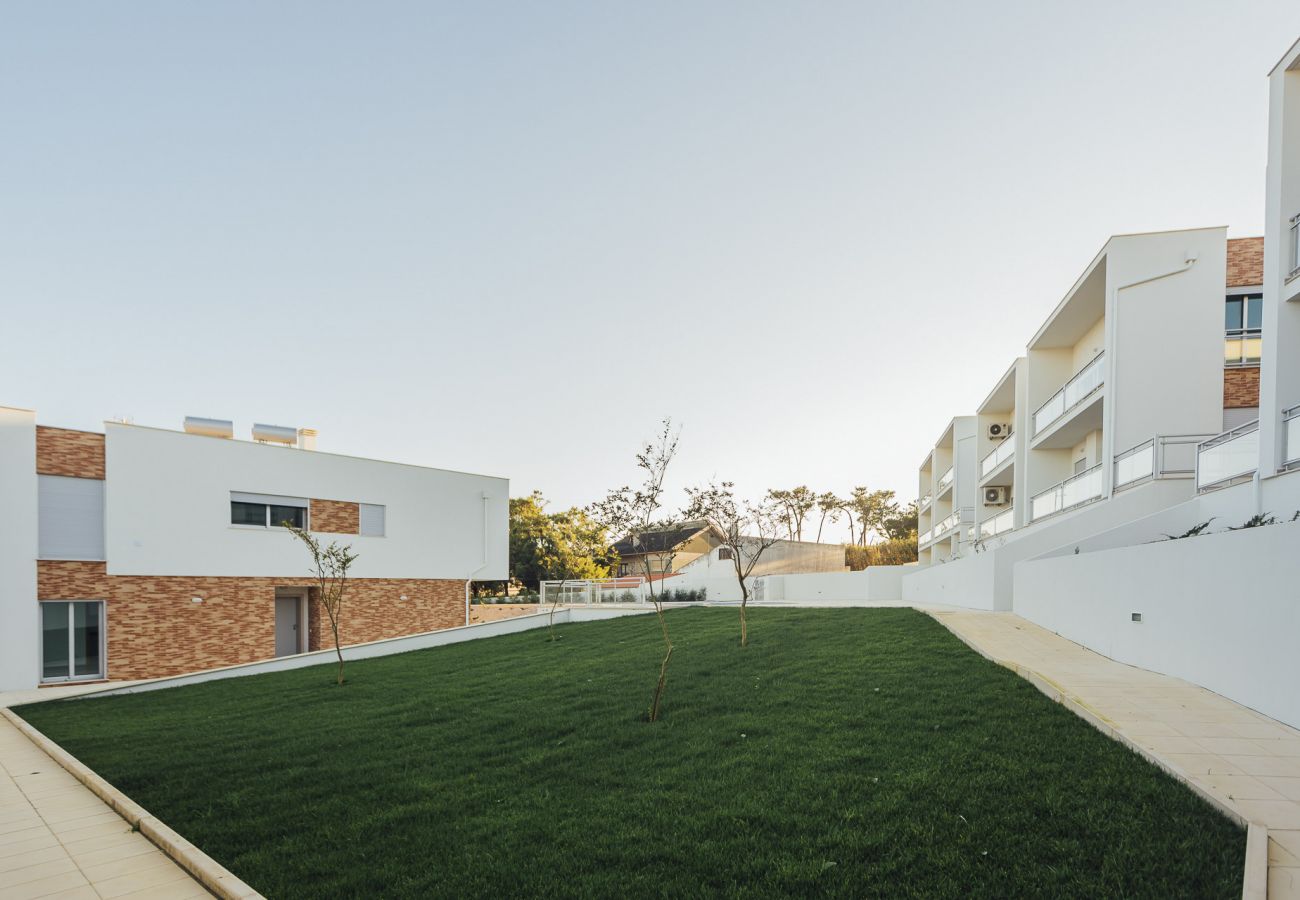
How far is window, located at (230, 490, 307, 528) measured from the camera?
21.3 meters

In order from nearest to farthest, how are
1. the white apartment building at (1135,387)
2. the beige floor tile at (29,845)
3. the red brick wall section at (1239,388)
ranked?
the beige floor tile at (29,845) < the white apartment building at (1135,387) < the red brick wall section at (1239,388)

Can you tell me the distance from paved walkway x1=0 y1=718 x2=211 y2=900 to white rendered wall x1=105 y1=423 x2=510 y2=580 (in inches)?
529

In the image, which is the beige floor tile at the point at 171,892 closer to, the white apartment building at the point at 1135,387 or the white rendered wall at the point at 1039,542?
the white rendered wall at the point at 1039,542

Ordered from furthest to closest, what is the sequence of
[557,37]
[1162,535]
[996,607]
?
[996,607]
[557,37]
[1162,535]

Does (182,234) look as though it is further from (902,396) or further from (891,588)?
(891,588)

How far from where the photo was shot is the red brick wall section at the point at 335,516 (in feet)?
76.0

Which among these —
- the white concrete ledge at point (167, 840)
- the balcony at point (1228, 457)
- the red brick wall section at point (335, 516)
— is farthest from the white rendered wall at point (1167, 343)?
the red brick wall section at point (335, 516)

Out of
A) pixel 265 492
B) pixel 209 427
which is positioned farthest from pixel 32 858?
pixel 209 427

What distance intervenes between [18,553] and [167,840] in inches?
651

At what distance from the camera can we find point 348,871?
4.46m

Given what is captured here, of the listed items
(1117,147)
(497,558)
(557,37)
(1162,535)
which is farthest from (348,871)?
(497,558)

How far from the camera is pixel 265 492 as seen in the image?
21828mm

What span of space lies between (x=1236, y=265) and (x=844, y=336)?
9.78m

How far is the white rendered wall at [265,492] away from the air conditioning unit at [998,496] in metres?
19.4
